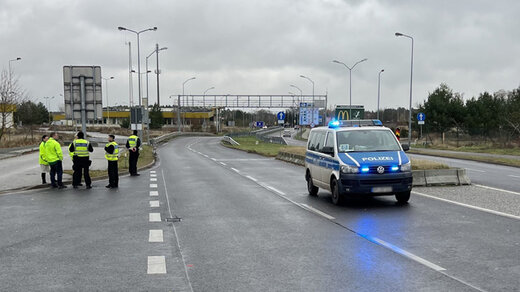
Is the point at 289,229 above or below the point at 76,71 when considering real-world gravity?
below

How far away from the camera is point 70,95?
819 inches

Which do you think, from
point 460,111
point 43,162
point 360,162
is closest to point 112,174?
point 43,162

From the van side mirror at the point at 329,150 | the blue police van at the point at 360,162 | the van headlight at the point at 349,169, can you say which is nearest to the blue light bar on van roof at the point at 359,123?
the blue police van at the point at 360,162

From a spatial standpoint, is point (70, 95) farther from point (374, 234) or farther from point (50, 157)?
point (374, 234)

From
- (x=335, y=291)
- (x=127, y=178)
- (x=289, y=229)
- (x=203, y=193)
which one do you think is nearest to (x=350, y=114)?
(x=127, y=178)

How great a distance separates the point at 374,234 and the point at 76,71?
648 inches

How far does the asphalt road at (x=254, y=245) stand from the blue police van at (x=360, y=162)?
453 mm

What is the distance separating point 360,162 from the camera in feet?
35.8

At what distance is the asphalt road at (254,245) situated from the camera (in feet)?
18.3

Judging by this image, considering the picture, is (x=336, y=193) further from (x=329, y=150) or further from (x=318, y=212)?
(x=329, y=150)

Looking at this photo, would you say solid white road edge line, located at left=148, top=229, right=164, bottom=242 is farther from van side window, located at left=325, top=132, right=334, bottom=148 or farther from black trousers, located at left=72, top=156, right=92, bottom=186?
black trousers, located at left=72, top=156, right=92, bottom=186

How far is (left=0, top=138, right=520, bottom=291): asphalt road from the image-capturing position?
220 inches

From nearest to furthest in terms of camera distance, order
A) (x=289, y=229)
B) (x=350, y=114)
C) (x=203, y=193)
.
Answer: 1. (x=289, y=229)
2. (x=203, y=193)
3. (x=350, y=114)

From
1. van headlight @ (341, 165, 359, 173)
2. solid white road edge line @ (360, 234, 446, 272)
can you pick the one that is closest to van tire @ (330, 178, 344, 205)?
van headlight @ (341, 165, 359, 173)
